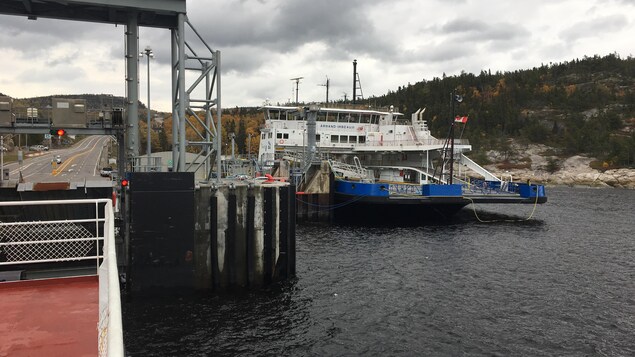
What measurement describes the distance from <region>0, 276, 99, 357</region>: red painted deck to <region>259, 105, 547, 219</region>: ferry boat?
28099mm

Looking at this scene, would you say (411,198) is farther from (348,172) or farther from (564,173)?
(564,173)

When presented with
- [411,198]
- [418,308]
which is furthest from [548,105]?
[418,308]

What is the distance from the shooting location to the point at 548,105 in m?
133

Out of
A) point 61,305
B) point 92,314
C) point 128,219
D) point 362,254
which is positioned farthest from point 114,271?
point 362,254

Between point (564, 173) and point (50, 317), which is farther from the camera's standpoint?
point (564, 173)

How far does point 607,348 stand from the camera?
12695 millimetres

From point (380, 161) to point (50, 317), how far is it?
40849 mm

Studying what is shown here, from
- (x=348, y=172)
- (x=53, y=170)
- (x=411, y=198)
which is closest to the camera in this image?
(x=411, y=198)

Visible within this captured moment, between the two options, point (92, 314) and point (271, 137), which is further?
point (271, 137)

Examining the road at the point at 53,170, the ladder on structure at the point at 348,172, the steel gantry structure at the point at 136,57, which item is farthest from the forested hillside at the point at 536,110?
the steel gantry structure at the point at 136,57

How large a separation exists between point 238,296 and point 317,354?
4629 mm

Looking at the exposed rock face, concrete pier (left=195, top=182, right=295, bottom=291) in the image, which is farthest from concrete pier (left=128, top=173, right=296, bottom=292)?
the exposed rock face

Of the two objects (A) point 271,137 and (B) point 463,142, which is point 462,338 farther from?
(A) point 271,137

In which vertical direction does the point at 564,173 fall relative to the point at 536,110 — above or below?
below
